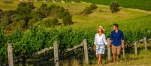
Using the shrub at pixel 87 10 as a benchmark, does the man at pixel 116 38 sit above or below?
above

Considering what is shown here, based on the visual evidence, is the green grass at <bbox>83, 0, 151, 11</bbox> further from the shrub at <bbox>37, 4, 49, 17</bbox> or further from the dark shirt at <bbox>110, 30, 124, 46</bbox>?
the dark shirt at <bbox>110, 30, 124, 46</bbox>

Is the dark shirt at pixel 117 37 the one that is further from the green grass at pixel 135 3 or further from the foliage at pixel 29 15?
the green grass at pixel 135 3

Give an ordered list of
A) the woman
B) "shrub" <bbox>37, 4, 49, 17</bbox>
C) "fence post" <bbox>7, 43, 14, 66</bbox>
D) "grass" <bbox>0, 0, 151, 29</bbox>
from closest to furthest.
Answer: "fence post" <bbox>7, 43, 14, 66</bbox> < the woman < "grass" <bbox>0, 0, 151, 29</bbox> < "shrub" <bbox>37, 4, 49, 17</bbox>

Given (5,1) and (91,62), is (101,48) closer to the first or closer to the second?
(91,62)

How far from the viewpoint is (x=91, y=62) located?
18656mm

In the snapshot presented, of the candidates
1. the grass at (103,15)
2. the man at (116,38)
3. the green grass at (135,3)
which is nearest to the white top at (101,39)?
the man at (116,38)

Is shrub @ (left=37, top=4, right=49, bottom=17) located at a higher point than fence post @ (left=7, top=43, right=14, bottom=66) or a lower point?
lower

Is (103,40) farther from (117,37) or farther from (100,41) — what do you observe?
(117,37)

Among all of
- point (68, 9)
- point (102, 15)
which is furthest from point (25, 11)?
point (102, 15)

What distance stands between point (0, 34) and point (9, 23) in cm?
5555

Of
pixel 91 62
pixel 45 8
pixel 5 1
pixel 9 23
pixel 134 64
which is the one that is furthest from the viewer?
pixel 5 1

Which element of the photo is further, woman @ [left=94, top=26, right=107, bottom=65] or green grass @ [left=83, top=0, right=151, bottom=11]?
green grass @ [left=83, top=0, right=151, bottom=11]

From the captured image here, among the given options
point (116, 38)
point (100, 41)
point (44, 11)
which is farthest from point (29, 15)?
point (100, 41)

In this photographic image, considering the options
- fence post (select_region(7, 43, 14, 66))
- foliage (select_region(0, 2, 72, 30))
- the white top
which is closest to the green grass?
foliage (select_region(0, 2, 72, 30))
